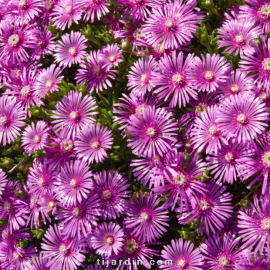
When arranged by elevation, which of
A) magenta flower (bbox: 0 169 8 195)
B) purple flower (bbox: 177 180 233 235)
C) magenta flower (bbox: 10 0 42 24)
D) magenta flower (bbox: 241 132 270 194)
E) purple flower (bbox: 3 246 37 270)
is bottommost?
purple flower (bbox: 3 246 37 270)

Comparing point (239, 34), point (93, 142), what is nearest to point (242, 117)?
point (239, 34)

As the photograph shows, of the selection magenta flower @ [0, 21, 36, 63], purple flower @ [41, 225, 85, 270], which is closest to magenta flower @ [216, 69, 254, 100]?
purple flower @ [41, 225, 85, 270]

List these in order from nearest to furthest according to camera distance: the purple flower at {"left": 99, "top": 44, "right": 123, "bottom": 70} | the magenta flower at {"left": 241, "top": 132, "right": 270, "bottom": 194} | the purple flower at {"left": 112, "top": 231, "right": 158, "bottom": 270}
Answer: the magenta flower at {"left": 241, "top": 132, "right": 270, "bottom": 194} < the purple flower at {"left": 112, "top": 231, "right": 158, "bottom": 270} < the purple flower at {"left": 99, "top": 44, "right": 123, "bottom": 70}

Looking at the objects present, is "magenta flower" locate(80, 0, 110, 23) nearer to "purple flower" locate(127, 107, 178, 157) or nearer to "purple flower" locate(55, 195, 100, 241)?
"purple flower" locate(127, 107, 178, 157)

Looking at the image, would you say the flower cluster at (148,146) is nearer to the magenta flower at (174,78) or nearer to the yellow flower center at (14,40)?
the magenta flower at (174,78)

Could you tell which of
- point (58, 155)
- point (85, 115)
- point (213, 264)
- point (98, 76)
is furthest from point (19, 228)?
point (213, 264)
